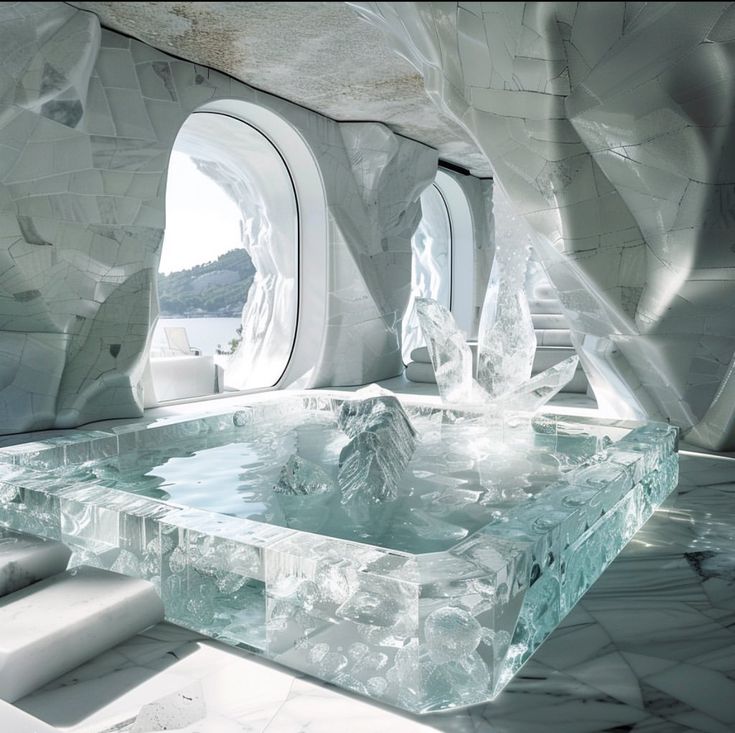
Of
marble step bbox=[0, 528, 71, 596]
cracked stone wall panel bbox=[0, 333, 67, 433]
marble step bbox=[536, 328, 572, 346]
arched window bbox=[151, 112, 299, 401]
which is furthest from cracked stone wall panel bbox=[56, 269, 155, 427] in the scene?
marble step bbox=[536, 328, 572, 346]

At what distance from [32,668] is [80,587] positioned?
0.87 feet

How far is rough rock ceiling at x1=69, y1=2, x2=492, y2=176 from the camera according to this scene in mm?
3914

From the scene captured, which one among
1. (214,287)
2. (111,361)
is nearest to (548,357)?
(111,361)

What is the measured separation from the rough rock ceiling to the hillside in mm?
10216

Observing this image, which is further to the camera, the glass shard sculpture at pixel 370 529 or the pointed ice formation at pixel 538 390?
the pointed ice formation at pixel 538 390

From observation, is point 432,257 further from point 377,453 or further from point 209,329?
point 377,453

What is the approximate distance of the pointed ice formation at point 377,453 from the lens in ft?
7.89

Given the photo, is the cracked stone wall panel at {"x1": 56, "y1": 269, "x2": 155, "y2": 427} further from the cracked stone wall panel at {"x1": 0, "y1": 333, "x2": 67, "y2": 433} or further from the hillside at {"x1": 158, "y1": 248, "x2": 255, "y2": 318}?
the hillside at {"x1": 158, "y1": 248, "x2": 255, "y2": 318}

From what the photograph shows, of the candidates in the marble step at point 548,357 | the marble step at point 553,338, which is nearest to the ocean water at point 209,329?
the marble step at point 553,338

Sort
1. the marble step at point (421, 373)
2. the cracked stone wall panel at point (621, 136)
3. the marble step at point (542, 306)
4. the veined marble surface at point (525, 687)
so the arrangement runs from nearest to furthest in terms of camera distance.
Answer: the veined marble surface at point (525, 687)
the cracked stone wall panel at point (621, 136)
the marble step at point (421, 373)
the marble step at point (542, 306)

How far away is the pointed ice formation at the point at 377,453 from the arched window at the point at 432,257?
22.1 feet

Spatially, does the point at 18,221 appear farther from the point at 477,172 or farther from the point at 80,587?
the point at 477,172

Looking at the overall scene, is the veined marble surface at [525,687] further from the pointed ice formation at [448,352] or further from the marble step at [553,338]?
the marble step at [553,338]

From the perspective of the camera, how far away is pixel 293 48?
4488mm
